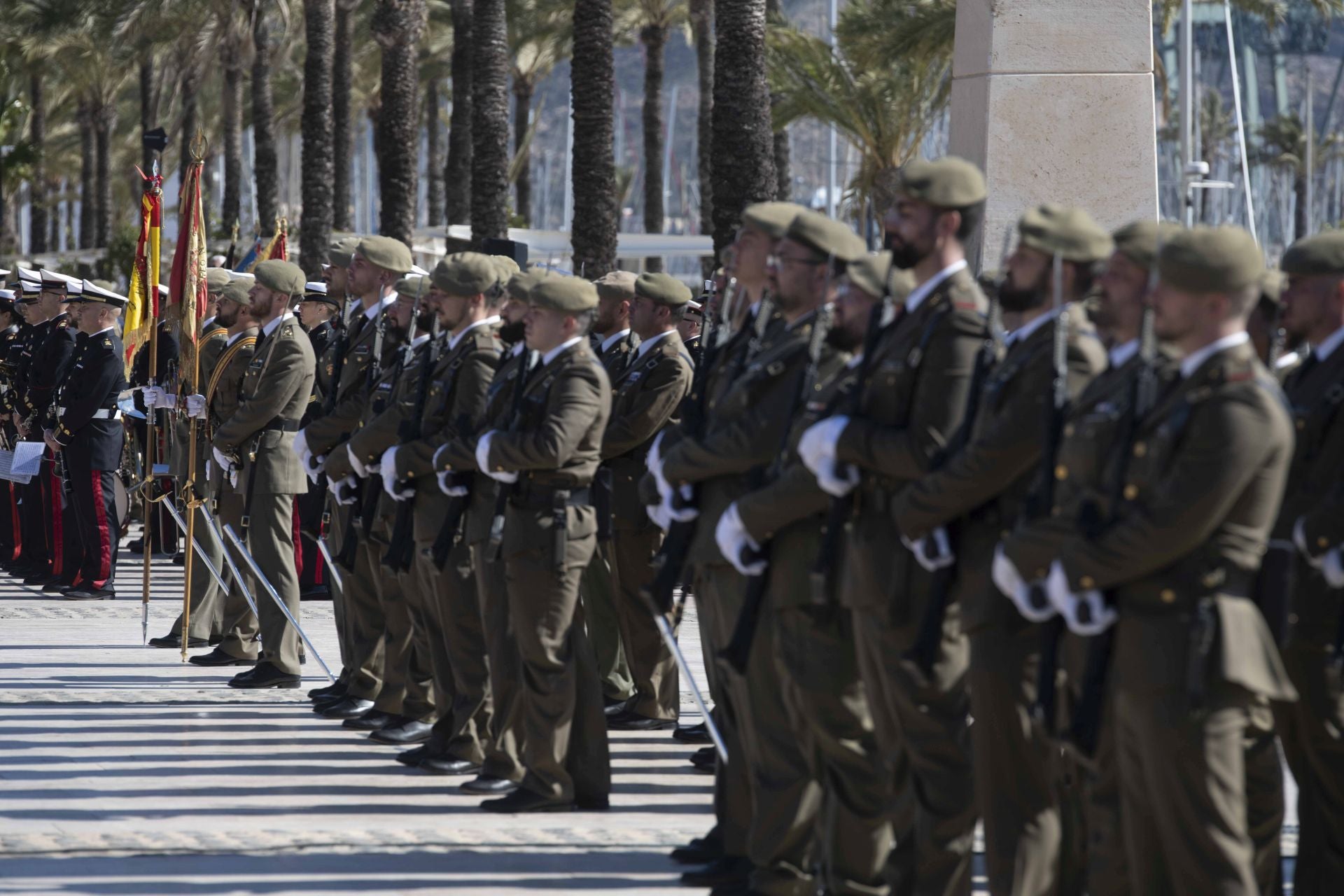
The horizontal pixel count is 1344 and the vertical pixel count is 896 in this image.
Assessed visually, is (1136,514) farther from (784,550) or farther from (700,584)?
(700,584)

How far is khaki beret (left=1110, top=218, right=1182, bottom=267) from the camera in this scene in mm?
4543

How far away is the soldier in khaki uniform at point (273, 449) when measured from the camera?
9.70 m

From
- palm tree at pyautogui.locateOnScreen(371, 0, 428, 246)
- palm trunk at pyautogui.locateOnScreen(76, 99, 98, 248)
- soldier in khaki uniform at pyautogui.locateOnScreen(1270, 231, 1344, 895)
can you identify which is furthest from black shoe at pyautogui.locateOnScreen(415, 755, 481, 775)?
palm trunk at pyautogui.locateOnScreen(76, 99, 98, 248)

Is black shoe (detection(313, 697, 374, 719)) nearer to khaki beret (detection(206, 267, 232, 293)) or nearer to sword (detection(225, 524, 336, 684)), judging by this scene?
sword (detection(225, 524, 336, 684))

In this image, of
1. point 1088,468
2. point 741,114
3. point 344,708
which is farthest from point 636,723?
point 741,114

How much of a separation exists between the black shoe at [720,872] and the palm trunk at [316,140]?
65.8 ft

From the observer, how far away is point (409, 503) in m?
7.81

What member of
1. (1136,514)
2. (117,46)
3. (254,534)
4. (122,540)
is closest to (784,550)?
(1136,514)

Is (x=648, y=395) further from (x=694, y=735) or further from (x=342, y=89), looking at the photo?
(x=342, y=89)

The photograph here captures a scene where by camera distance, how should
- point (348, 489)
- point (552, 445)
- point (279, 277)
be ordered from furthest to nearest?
1. point (279, 277)
2. point (348, 489)
3. point (552, 445)

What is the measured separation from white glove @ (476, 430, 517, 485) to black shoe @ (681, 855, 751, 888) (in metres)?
1.63

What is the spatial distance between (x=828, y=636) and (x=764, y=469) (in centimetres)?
59

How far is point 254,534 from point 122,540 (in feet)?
26.2

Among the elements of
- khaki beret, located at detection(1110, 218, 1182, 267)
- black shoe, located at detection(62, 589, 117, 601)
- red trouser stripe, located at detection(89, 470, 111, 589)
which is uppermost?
khaki beret, located at detection(1110, 218, 1182, 267)
